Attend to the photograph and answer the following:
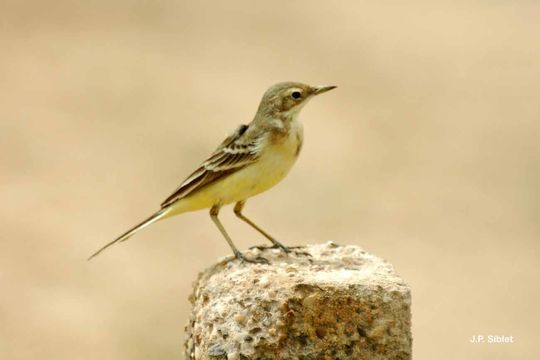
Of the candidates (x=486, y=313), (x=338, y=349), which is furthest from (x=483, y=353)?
(x=338, y=349)

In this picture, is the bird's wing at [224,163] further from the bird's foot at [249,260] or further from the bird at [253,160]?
the bird's foot at [249,260]

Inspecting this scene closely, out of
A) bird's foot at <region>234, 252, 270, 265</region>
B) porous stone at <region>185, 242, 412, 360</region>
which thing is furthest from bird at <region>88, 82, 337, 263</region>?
porous stone at <region>185, 242, 412, 360</region>

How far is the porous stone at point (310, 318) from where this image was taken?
8.14 m

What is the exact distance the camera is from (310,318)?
8141mm

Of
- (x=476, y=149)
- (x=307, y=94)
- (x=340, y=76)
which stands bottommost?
(x=307, y=94)

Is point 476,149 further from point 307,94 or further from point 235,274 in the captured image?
point 235,274

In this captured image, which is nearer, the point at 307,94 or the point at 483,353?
the point at 307,94

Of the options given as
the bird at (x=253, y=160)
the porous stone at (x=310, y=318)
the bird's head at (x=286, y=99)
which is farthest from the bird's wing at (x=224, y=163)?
the porous stone at (x=310, y=318)

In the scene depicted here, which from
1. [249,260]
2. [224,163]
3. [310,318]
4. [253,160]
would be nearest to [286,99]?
[253,160]

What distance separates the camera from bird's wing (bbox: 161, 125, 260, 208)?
10.3m

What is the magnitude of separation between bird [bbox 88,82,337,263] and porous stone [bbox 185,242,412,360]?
5.69 feet

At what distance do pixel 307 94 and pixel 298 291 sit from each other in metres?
2.79

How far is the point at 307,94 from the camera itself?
34.6 feet

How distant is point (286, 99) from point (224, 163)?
783 mm
